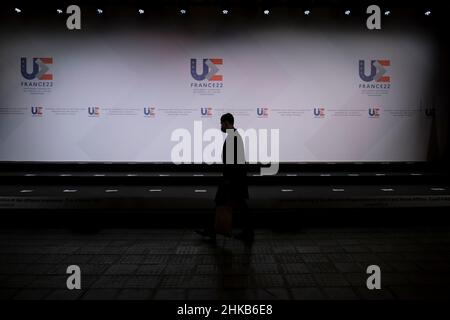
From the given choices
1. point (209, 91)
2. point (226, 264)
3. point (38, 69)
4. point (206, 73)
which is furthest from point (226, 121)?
point (38, 69)

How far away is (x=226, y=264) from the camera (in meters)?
4.26

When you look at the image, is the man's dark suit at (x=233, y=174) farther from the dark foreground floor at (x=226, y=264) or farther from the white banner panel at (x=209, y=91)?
the white banner panel at (x=209, y=91)

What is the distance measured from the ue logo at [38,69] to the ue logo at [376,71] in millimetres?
7427

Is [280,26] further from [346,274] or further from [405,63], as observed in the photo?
[346,274]

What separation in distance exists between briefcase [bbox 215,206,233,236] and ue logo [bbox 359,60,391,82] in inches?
220

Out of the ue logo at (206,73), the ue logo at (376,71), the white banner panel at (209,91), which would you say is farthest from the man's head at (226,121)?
the ue logo at (376,71)

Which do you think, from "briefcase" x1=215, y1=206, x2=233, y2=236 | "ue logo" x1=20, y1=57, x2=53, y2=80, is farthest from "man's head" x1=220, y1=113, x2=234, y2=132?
"ue logo" x1=20, y1=57, x2=53, y2=80

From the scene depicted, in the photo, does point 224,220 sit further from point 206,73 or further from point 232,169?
point 206,73

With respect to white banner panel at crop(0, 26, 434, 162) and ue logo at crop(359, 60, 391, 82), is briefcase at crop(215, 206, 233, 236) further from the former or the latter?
ue logo at crop(359, 60, 391, 82)

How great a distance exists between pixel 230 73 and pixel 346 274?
18.9 ft

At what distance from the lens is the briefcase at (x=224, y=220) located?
4871mm

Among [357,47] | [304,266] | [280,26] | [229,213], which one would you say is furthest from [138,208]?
[357,47]

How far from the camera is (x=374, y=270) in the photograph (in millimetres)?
4035

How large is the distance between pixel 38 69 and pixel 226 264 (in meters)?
6.91
